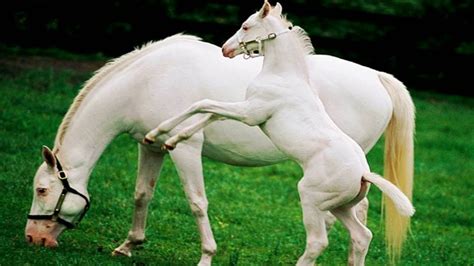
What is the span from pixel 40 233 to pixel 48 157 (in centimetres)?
54

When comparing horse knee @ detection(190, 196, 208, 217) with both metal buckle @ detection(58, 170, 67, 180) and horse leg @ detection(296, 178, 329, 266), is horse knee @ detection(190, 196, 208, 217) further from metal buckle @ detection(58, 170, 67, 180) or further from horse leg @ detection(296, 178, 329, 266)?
horse leg @ detection(296, 178, 329, 266)

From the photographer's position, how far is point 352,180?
22.0ft

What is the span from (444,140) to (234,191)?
15.3 feet

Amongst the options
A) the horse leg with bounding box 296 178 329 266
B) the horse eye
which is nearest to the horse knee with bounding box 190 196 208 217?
the horse eye

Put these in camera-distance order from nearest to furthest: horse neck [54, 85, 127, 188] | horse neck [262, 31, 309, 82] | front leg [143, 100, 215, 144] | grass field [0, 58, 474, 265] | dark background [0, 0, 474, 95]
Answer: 1. front leg [143, 100, 215, 144]
2. horse neck [262, 31, 309, 82]
3. horse neck [54, 85, 127, 188]
4. grass field [0, 58, 474, 265]
5. dark background [0, 0, 474, 95]

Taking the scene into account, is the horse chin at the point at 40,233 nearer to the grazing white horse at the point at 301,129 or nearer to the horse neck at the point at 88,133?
the horse neck at the point at 88,133

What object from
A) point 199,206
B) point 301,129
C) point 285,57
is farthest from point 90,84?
point 301,129

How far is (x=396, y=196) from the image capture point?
6.50m

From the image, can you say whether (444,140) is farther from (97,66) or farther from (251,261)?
(251,261)

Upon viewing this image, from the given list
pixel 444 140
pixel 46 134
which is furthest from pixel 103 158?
pixel 444 140

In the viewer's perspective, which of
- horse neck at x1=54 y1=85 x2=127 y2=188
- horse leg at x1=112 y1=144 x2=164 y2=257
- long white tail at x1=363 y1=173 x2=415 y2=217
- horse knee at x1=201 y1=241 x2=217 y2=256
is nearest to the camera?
long white tail at x1=363 y1=173 x2=415 y2=217

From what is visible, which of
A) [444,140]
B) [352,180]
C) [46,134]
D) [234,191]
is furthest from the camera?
[444,140]

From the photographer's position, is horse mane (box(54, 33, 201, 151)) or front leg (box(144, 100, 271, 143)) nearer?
front leg (box(144, 100, 271, 143))

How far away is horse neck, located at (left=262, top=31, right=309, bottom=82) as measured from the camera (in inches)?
279
